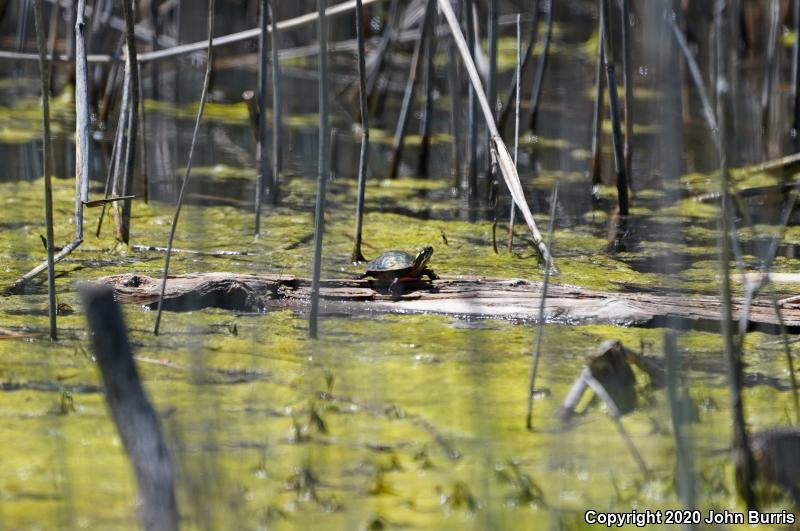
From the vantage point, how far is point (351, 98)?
7.81m

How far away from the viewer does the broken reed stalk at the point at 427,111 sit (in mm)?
5137

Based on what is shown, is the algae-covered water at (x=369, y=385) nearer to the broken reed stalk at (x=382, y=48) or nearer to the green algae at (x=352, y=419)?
the green algae at (x=352, y=419)

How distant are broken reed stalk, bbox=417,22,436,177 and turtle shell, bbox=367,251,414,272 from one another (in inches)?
77.2

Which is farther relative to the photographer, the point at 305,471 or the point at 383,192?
the point at 383,192

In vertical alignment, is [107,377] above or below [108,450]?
above

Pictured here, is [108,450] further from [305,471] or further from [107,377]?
[107,377]

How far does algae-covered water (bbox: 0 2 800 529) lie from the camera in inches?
74.3

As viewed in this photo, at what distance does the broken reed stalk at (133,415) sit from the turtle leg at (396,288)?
183 centimetres

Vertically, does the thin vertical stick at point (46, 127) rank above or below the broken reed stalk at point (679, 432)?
above

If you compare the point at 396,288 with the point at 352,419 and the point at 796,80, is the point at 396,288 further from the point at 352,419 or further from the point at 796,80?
the point at 796,80

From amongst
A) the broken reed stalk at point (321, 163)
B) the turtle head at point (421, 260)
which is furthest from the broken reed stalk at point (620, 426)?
the turtle head at point (421, 260)

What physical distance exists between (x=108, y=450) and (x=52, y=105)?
552cm

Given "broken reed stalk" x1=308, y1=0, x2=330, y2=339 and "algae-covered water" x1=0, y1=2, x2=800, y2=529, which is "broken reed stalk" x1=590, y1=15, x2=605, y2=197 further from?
"broken reed stalk" x1=308, y1=0, x2=330, y2=339

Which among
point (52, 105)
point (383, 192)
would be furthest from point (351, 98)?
point (383, 192)
